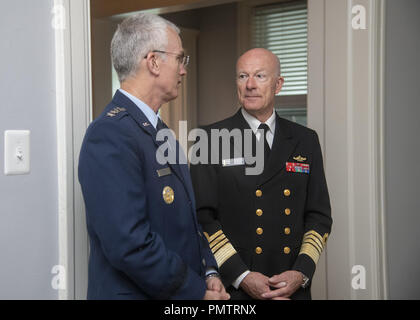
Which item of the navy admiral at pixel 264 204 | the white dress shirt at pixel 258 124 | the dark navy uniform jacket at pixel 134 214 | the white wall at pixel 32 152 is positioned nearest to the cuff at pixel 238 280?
the navy admiral at pixel 264 204

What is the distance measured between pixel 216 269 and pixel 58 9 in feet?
3.01

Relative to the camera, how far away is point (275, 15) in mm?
4746

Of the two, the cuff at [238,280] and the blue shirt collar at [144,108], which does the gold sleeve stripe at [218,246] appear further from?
the blue shirt collar at [144,108]

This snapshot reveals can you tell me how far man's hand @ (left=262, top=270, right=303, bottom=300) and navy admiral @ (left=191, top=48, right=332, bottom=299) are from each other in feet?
0.08

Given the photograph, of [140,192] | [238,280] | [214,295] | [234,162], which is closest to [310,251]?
[238,280]

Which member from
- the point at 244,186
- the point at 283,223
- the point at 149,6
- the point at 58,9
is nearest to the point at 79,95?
the point at 58,9

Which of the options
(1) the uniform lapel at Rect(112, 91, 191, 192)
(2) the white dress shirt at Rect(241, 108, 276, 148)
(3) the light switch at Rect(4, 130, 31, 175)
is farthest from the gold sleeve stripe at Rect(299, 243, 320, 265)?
(3) the light switch at Rect(4, 130, 31, 175)

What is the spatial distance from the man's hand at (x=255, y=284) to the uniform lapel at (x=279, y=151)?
32 centimetres

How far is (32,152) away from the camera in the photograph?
1.45 m

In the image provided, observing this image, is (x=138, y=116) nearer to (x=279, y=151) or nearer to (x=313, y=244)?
(x=279, y=151)

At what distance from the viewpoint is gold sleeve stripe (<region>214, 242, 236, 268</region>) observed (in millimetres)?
1755

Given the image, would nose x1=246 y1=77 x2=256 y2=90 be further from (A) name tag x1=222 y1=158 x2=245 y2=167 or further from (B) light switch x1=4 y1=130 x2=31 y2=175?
(B) light switch x1=4 y1=130 x2=31 y2=175

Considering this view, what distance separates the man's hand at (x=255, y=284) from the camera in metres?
1.71
